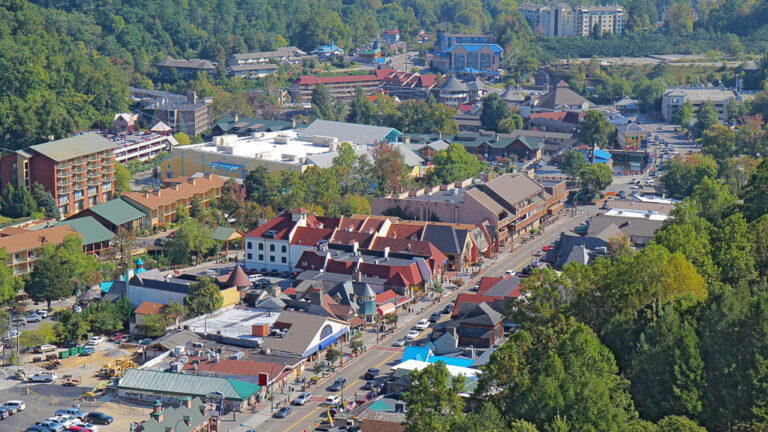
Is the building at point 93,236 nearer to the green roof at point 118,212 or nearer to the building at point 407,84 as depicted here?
the green roof at point 118,212

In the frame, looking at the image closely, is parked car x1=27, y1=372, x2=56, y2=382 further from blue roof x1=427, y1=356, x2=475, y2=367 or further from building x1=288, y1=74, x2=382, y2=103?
building x1=288, y1=74, x2=382, y2=103

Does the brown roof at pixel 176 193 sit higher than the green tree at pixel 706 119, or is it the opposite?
the green tree at pixel 706 119

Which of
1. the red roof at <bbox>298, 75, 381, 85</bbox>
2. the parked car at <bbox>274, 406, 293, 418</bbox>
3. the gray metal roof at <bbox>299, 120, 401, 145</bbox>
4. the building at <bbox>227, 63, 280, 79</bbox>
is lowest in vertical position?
the parked car at <bbox>274, 406, 293, 418</bbox>

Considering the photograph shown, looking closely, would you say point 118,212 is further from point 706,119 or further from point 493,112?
point 706,119

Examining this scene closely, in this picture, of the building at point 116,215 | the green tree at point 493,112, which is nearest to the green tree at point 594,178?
the green tree at point 493,112

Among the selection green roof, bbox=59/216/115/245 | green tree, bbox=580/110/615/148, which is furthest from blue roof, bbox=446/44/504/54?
green roof, bbox=59/216/115/245

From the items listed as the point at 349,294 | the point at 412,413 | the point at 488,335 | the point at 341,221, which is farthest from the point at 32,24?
the point at 412,413
